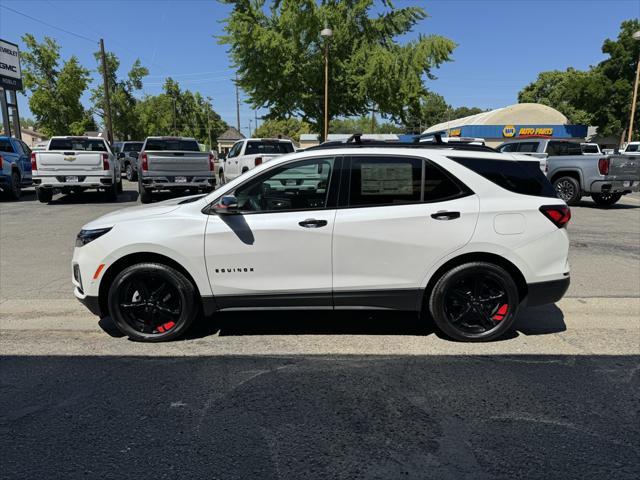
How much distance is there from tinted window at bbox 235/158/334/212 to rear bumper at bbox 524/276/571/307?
198 centimetres

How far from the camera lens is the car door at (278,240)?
3.99m

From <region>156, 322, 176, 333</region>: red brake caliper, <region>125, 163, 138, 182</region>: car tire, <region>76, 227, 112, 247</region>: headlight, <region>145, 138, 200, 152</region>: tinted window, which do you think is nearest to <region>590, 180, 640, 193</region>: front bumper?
<region>145, 138, 200, 152</region>: tinted window

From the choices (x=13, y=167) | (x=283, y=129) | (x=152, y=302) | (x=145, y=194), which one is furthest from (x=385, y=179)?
(x=283, y=129)

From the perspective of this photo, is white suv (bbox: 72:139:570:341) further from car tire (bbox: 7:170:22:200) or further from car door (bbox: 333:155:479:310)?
car tire (bbox: 7:170:22:200)

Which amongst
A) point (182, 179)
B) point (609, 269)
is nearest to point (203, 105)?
point (182, 179)

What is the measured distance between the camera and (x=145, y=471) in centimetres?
247

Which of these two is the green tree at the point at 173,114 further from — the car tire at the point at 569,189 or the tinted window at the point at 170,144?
the car tire at the point at 569,189

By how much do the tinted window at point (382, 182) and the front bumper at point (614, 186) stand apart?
453 inches

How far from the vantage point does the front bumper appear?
13.1 m

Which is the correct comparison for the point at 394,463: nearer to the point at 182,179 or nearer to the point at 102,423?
the point at 102,423

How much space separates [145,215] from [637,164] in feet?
44.9

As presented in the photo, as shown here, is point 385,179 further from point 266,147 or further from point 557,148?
point 557,148

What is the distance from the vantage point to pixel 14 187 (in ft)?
49.5

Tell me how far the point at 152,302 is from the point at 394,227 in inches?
87.3
